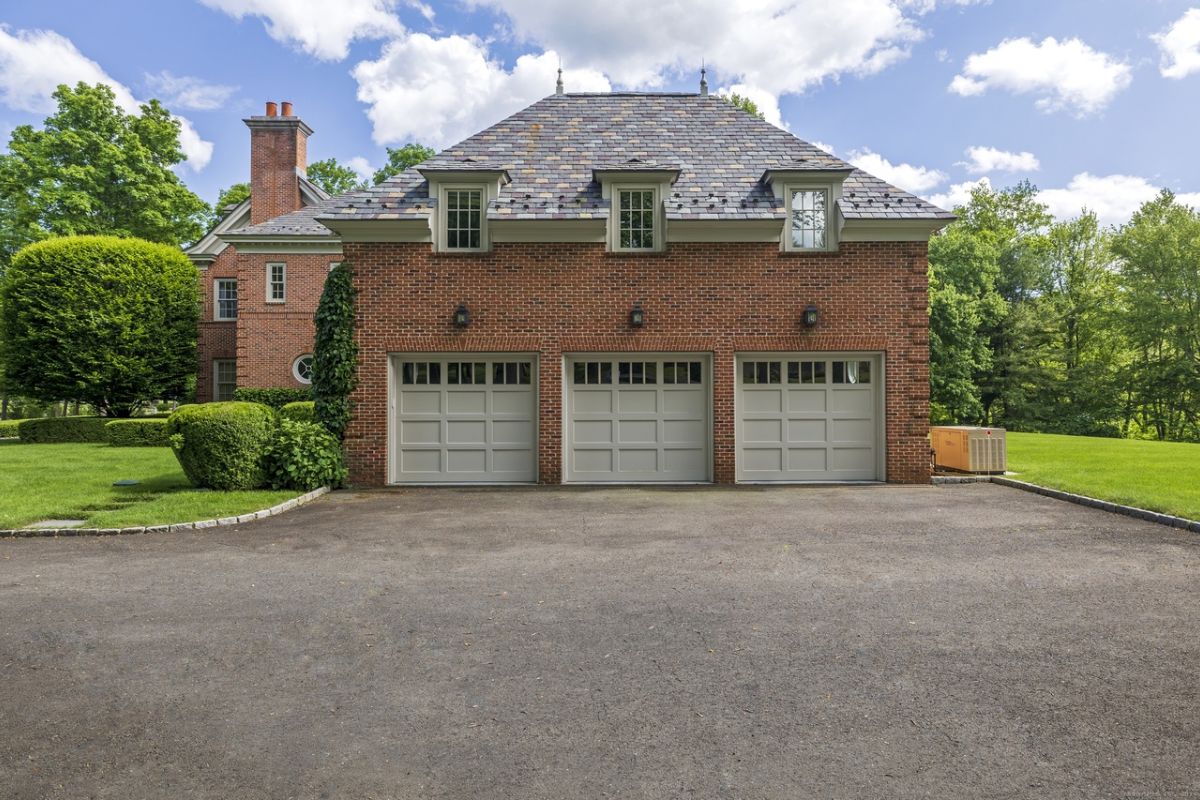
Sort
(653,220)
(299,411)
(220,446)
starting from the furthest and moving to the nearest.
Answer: (299,411) → (653,220) → (220,446)

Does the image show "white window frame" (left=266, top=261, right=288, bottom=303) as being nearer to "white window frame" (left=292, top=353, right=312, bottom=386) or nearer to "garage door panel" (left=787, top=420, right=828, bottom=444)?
"white window frame" (left=292, top=353, right=312, bottom=386)

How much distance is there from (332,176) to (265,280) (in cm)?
1682

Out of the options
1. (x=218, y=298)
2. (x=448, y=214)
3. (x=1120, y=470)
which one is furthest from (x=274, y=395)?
(x=1120, y=470)

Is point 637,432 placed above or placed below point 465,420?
below

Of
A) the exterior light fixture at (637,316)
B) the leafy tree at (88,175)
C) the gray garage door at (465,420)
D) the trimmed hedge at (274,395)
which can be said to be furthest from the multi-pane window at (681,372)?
the leafy tree at (88,175)

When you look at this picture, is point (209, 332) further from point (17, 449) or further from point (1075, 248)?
point (1075, 248)

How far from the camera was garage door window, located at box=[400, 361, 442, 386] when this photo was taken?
42.7 ft

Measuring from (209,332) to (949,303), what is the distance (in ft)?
102

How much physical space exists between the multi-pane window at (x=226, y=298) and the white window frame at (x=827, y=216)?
74.5 feet

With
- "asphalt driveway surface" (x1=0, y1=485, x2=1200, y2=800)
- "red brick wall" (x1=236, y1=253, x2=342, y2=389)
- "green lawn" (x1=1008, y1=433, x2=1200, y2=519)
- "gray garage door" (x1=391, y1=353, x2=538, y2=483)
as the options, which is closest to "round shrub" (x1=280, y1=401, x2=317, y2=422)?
"red brick wall" (x1=236, y1=253, x2=342, y2=389)

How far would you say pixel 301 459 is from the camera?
11680mm

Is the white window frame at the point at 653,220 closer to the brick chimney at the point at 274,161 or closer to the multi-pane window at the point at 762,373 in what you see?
the multi-pane window at the point at 762,373

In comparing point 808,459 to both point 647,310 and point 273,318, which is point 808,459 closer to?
point 647,310

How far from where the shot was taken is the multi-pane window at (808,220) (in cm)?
1303
